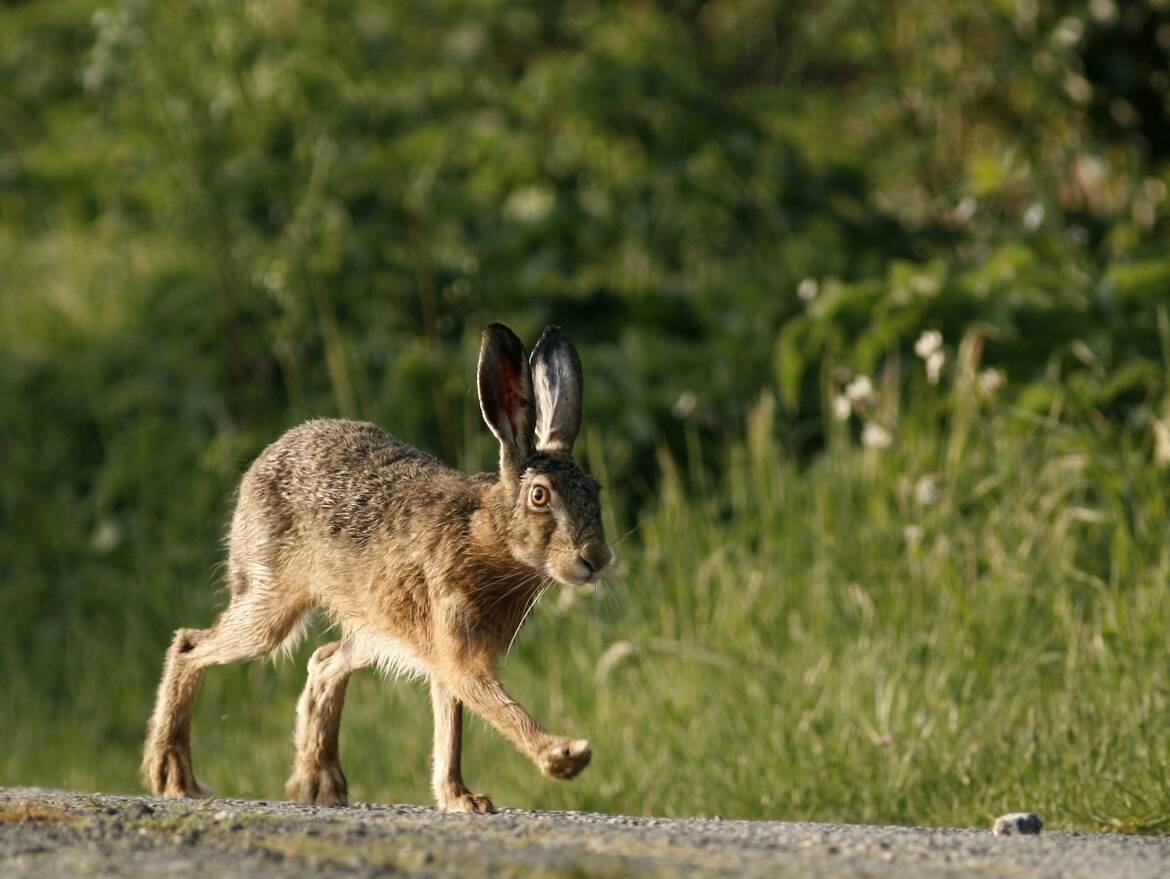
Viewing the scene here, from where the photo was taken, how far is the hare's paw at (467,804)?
5254 mm

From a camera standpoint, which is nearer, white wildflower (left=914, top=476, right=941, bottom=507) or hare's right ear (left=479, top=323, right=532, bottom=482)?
hare's right ear (left=479, top=323, right=532, bottom=482)

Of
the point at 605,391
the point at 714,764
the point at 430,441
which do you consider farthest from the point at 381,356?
the point at 714,764

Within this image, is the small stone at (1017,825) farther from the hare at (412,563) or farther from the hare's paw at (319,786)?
the hare's paw at (319,786)

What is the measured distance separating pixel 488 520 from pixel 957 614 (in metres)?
2.25

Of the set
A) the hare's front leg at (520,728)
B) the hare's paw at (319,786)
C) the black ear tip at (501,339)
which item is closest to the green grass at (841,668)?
the hare's paw at (319,786)

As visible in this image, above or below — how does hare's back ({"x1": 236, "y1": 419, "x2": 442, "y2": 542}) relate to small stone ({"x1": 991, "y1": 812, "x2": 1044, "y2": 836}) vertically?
above

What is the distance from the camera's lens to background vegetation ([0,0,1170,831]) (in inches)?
266

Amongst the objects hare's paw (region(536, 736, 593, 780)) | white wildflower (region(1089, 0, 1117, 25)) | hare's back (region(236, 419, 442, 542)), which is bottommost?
hare's paw (region(536, 736, 593, 780))

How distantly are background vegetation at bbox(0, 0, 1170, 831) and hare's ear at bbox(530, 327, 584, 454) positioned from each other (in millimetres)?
1625

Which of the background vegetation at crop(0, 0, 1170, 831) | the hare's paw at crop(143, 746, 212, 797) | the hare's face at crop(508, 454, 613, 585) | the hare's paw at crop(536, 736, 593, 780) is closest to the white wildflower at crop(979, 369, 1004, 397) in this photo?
the background vegetation at crop(0, 0, 1170, 831)

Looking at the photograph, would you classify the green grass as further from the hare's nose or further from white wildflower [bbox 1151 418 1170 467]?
the hare's nose

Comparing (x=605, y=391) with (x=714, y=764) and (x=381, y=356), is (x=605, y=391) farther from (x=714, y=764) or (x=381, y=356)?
(x=714, y=764)

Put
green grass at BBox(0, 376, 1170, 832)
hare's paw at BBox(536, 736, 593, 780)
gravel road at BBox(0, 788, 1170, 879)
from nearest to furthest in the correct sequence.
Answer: gravel road at BBox(0, 788, 1170, 879) → hare's paw at BBox(536, 736, 593, 780) → green grass at BBox(0, 376, 1170, 832)

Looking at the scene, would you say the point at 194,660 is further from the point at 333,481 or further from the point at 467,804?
the point at 467,804
